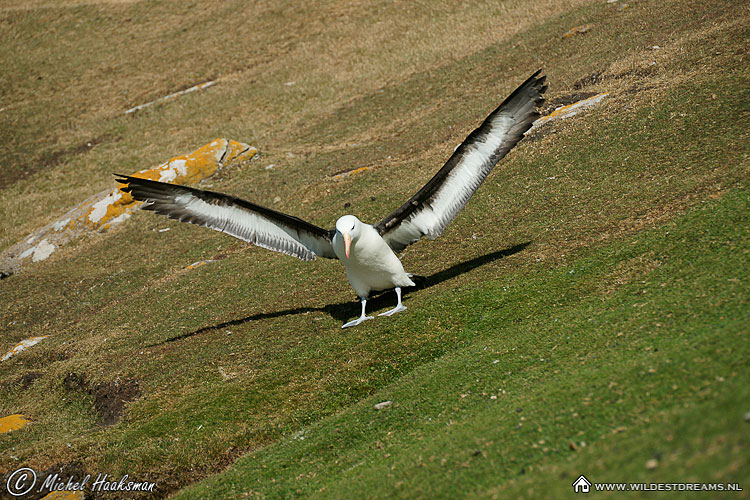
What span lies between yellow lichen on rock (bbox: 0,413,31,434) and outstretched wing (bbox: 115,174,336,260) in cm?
416

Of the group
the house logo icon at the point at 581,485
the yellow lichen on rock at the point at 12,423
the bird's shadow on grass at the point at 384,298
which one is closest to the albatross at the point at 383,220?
the bird's shadow on grass at the point at 384,298

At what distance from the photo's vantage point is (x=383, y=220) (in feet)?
35.6

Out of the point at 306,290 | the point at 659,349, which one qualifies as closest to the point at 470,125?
the point at 306,290

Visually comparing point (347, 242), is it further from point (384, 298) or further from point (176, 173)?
point (176, 173)

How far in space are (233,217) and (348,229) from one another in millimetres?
2966

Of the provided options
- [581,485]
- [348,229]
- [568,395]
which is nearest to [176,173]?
[348,229]

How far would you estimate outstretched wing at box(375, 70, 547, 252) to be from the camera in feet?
36.6

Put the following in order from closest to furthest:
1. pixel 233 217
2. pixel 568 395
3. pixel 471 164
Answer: pixel 568 395 < pixel 471 164 < pixel 233 217

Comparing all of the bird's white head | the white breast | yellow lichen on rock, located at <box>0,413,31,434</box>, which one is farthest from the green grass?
yellow lichen on rock, located at <box>0,413,31,434</box>

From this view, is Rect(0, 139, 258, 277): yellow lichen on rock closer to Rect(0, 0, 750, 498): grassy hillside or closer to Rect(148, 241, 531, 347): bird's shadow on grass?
Rect(0, 0, 750, 498): grassy hillside

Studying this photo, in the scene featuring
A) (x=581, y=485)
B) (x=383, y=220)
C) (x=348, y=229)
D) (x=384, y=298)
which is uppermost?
(x=348, y=229)

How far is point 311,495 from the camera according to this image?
7.05 meters

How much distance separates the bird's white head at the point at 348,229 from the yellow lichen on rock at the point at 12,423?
20.8 ft

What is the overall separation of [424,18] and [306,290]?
2455 centimetres
